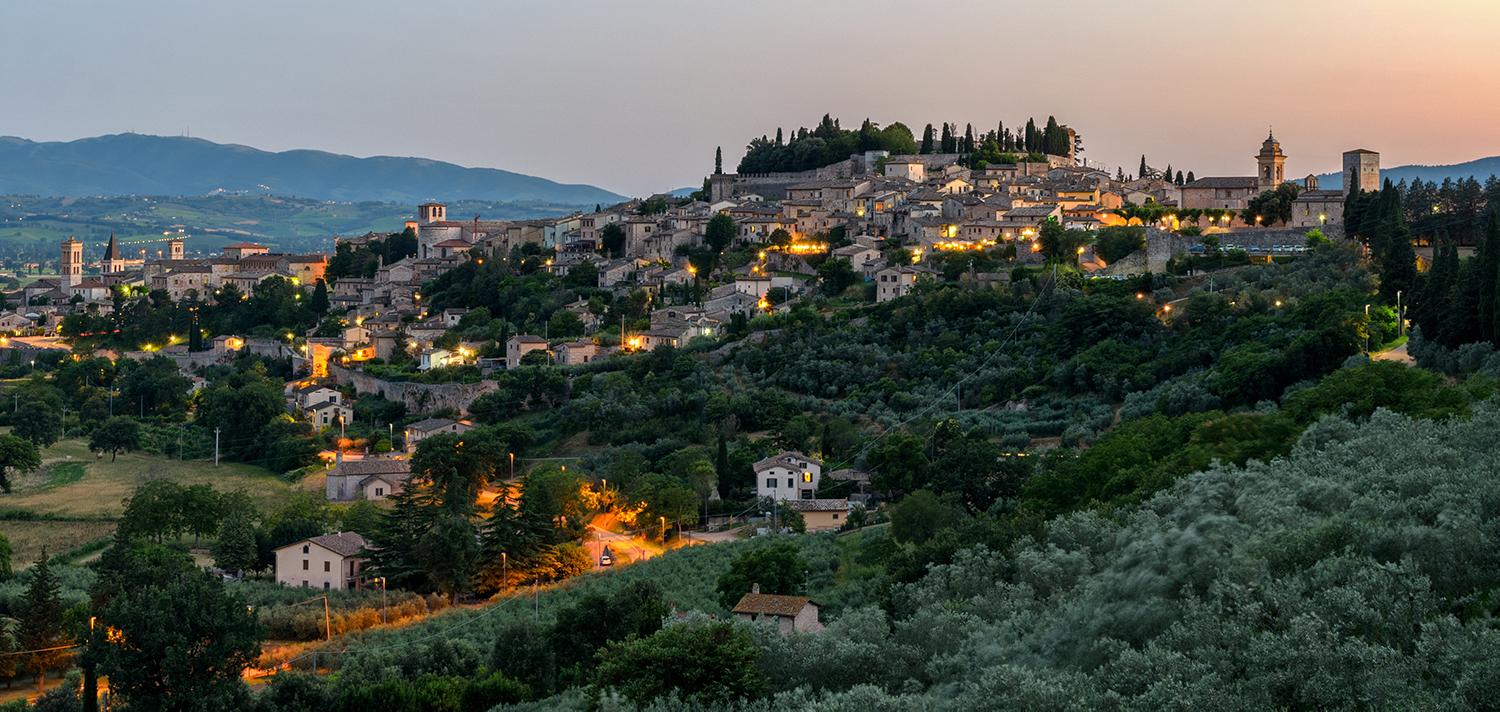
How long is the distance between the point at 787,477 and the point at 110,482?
24.5 meters

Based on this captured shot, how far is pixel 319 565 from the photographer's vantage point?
30.7 metres

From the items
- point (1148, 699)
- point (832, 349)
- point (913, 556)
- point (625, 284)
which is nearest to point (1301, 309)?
point (832, 349)

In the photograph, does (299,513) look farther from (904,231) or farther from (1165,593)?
(904,231)

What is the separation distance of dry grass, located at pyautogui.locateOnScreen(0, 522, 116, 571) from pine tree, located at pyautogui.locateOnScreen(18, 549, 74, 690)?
10.6 m

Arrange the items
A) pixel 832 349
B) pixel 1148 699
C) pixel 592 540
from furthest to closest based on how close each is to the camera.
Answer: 1. pixel 832 349
2. pixel 592 540
3. pixel 1148 699

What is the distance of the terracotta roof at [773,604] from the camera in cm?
2092

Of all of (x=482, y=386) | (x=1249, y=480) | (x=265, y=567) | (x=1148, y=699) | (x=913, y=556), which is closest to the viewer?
(x=1148, y=699)

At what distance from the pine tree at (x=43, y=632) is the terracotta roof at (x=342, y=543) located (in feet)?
23.7

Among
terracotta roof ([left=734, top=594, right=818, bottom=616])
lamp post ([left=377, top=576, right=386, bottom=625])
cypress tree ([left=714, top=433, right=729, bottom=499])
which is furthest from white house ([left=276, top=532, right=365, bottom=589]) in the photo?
terracotta roof ([left=734, top=594, right=818, bottom=616])

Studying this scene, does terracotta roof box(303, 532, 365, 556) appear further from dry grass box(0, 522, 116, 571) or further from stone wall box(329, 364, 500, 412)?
stone wall box(329, 364, 500, 412)

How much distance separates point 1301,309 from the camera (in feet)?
118

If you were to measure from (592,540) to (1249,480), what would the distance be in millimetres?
22054

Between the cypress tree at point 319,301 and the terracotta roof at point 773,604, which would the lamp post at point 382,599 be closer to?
the terracotta roof at point 773,604

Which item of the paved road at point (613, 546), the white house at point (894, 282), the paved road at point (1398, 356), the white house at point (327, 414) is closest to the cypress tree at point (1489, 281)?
the paved road at point (1398, 356)
